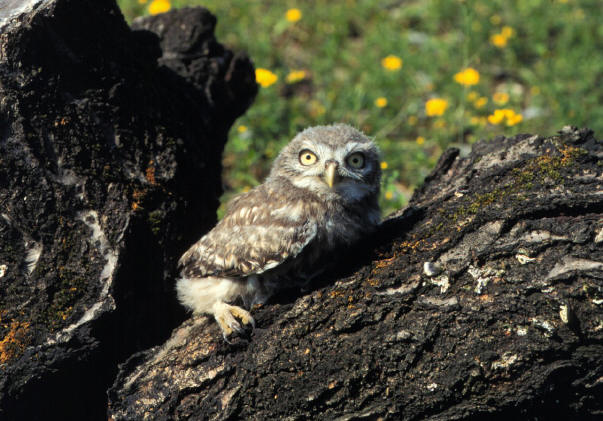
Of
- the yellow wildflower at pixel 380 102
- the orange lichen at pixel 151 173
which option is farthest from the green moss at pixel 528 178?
the yellow wildflower at pixel 380 102

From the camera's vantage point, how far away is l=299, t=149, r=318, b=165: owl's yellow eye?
412 centimetres

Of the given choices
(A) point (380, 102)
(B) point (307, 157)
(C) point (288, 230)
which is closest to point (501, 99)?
(A) point (380, 102)

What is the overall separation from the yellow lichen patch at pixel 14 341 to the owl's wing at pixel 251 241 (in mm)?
1036

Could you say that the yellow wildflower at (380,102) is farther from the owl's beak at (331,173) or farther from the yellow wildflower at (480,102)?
the owl's beak at (331,173)

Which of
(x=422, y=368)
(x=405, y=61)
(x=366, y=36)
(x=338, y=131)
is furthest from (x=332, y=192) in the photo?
(x=366, y=36)

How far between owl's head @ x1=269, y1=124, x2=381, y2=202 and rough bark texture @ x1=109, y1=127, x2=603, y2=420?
0.70 meters

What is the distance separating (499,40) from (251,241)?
5.58 meters

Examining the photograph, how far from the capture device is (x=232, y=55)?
519 cm

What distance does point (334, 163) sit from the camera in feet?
12.8

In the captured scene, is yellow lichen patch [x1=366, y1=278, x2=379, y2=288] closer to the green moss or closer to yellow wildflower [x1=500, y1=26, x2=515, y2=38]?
the green moss

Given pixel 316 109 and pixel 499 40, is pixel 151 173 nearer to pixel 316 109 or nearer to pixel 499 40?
pixel 316 109

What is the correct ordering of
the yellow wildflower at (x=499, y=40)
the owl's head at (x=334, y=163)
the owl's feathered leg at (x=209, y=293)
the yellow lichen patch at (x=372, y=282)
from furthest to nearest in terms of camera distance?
the yellow wildflower at (x=499, y=40) < the owl's head at (x=334, y=163) < the owl's feathered leg at (x=209, y=293) < the yellow lichen patch at (x=372, y=282)

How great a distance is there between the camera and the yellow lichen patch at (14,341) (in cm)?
341

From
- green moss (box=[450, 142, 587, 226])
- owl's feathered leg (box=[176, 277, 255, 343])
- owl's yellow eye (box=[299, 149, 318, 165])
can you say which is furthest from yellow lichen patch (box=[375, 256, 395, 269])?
owl's yellow eye (box=[299, 149, 318, 165])
